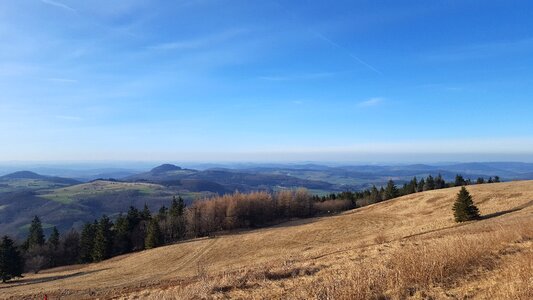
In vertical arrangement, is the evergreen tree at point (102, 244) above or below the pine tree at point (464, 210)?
below

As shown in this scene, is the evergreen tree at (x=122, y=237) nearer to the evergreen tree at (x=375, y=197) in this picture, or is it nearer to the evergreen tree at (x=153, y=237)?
the evergreen tree at (x=153, y=237)

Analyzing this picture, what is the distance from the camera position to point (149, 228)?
6850cm

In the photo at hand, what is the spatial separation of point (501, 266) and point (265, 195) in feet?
262

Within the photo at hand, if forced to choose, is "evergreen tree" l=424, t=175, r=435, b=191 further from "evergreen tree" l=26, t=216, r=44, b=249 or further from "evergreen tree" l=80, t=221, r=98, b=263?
"evergreen tree" l=26, t=216, r=44, b=249

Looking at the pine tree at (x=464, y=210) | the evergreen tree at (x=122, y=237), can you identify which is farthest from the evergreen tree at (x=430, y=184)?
the evergreen tree at (x=122, y=237)

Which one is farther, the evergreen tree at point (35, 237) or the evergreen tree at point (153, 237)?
the evergreen tree at point (35, 237)

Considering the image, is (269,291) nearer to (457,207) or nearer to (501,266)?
(501,266)

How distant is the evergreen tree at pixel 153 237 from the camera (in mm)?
66312

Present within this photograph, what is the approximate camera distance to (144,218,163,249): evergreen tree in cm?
6631

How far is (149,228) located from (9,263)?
21.8m

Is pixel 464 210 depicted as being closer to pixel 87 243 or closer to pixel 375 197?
pixel 375 197

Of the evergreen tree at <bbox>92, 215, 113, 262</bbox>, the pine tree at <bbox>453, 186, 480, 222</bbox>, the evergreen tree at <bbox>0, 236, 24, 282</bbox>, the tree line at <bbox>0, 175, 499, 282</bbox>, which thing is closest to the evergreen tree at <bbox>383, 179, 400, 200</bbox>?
the tree line at <bbox>0, 175, 499, 282</bbox>

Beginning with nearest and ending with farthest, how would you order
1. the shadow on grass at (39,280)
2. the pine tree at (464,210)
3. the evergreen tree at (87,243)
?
the pine tree at (464,210)
the shadow on grass at (39,280)
the evergreen tree at (87,243)

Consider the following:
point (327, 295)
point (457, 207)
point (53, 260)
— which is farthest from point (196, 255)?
point (327, 295)
